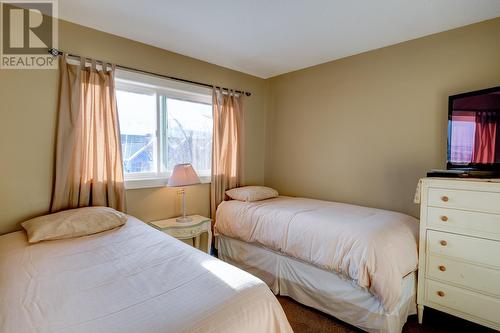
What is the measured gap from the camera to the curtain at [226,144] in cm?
316

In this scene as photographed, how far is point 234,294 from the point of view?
1.07m

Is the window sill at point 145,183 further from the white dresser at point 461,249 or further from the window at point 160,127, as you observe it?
the white dresser at point 461,249

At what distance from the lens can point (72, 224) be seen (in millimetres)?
1801

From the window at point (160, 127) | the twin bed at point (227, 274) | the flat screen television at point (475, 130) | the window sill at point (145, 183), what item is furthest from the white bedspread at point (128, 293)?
the flat screen television at point (475, 130)

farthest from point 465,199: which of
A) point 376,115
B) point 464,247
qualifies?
point 376,115

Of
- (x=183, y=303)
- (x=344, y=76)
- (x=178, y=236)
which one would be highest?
(x=344, y=76)

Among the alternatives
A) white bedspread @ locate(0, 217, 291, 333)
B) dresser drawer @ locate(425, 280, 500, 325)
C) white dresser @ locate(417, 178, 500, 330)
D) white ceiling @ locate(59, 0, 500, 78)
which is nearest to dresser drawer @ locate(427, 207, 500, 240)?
white dresser @ locate(417, 178, 500, 330)

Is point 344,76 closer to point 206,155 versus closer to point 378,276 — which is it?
point 206,155

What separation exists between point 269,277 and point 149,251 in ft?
4.50

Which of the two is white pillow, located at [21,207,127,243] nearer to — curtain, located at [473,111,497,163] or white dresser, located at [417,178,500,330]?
white dresser, located at [417,178,500,330]

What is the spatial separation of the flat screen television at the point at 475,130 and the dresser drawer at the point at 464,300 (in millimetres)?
911

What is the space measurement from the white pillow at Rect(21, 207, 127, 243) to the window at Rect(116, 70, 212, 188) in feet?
1.94

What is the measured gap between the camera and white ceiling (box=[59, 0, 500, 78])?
194 centimetres

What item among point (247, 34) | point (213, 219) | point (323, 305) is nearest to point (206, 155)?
point (213, 219)
